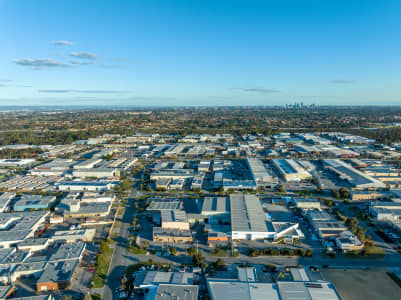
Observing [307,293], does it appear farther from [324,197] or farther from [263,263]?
[324,197]

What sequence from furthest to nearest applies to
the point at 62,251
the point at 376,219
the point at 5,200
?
1. the point at 5,200
2. the point at 376,219
3. the point at 62,251

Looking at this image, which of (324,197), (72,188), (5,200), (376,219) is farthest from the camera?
(72,188)

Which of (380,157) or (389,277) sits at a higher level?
(380,157)

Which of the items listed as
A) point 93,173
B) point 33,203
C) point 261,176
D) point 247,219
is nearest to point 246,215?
point 247,219

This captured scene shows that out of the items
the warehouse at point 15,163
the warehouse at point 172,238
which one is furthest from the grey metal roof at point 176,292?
the warehouse at point 15,163

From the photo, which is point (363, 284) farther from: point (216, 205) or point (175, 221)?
point (175, 221)

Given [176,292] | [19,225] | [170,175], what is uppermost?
[170,175]

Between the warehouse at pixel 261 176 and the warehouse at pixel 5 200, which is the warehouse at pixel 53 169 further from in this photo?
the warehouse at pixel 261 176

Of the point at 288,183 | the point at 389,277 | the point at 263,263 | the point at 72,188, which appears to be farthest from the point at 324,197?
the point at 72,188

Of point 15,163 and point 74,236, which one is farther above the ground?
point 15,163

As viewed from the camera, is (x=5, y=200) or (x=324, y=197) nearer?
(x=5, y=200)
